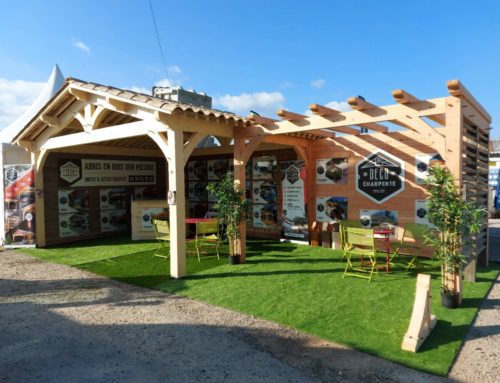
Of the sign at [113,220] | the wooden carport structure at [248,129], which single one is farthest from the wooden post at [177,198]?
the sign at [113,220]

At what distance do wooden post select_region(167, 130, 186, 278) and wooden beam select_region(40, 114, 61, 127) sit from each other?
4.20 metres

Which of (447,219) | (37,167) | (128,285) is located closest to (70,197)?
(37,167)

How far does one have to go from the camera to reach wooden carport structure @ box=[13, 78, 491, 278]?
4.76 metres

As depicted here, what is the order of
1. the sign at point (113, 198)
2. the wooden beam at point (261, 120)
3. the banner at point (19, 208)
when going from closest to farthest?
the wooden beam at point (261, 120)
the banner at point (19, 208)
the sign at point (113, 198)

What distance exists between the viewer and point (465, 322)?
3955mm

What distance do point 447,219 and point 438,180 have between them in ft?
1.65

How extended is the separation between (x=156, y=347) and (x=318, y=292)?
96.3 inches

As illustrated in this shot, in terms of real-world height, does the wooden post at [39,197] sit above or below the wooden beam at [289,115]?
below

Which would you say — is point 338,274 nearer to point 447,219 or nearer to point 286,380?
point 447,219

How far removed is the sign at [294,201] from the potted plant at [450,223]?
14.5 feet

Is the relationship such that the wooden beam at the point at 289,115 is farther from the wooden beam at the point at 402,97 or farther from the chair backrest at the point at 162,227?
the chair backrest at the point at 162,227

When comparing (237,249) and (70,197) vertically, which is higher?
(70,197)

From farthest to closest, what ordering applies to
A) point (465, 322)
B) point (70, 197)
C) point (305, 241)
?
point (70, 197) → point (305, 241) → point (465, 322)

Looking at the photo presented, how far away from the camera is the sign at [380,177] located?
7.56 m
